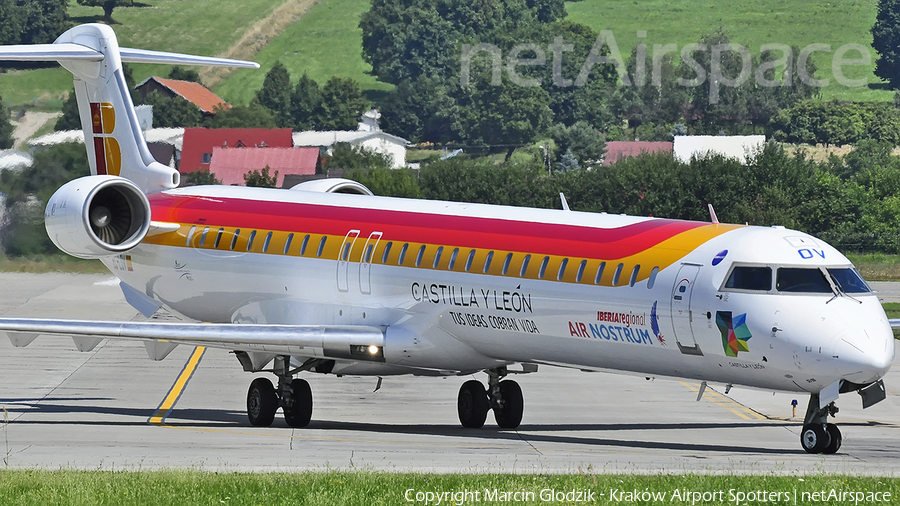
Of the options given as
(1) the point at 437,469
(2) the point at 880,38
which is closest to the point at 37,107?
(1) the point at 437,469

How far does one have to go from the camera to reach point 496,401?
2511 cm

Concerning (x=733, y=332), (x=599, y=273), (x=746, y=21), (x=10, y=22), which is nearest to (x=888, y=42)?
(x=746, y=21)

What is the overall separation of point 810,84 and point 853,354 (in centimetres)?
15336

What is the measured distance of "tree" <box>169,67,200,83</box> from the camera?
12994cm

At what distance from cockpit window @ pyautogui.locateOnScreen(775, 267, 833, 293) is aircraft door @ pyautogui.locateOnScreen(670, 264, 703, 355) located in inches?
47.8

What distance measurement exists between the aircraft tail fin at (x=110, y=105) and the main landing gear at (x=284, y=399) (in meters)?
6.34

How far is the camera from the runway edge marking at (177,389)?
87.3ft

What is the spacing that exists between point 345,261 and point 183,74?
Result: 4325 inches

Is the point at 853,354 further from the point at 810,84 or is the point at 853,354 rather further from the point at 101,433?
the point at 810,84

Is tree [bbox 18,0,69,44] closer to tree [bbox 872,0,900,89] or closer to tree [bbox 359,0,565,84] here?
tree [bbox 359,0,565,84]

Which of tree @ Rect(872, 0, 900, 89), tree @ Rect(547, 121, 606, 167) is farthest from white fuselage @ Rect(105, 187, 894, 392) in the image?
tree @ Rect(872, 0, 900, 89)

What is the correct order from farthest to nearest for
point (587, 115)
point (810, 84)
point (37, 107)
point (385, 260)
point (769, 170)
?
point (810, 84)
point (587, 115)
point (37, 107)
point (769, 170)
point (385, 260)

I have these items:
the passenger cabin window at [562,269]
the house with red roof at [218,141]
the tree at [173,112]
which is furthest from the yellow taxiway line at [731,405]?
the tree at [173,112]

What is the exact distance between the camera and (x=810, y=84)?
166 m
